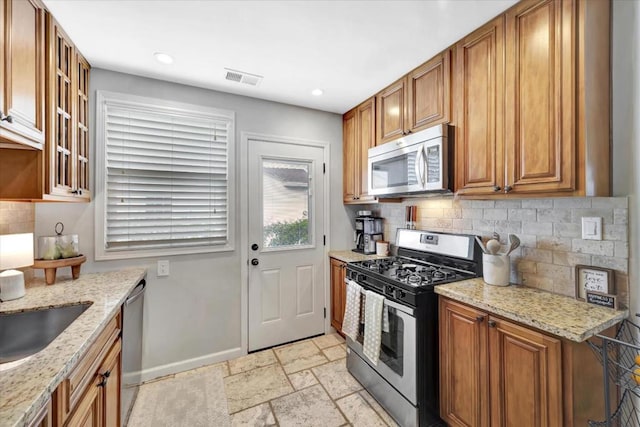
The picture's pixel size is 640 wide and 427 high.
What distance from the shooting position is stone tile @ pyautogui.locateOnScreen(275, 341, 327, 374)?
2.47 meters

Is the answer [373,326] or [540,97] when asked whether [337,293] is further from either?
[540,97]

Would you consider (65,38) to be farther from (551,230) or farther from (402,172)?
(551,230)

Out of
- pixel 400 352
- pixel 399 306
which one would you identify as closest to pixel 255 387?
pixel 400 352

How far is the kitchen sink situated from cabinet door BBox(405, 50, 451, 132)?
247 centimetres

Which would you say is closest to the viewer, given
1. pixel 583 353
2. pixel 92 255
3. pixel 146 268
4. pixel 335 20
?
pixel 583 353

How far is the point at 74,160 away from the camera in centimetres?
182

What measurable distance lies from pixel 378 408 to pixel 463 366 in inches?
30.2

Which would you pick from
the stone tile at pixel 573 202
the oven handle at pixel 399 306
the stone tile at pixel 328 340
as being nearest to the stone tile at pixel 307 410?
the stone tile at pixel 328 340

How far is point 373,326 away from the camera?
1.98 metres

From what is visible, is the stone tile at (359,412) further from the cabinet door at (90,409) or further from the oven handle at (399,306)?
the cabinet door at (90,409)

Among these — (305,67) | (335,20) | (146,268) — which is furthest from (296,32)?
(146,268)

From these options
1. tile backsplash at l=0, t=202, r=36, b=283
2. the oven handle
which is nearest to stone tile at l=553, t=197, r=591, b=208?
the oven handle

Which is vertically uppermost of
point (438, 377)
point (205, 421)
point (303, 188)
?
point (303, 188)

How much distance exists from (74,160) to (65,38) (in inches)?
29.6
